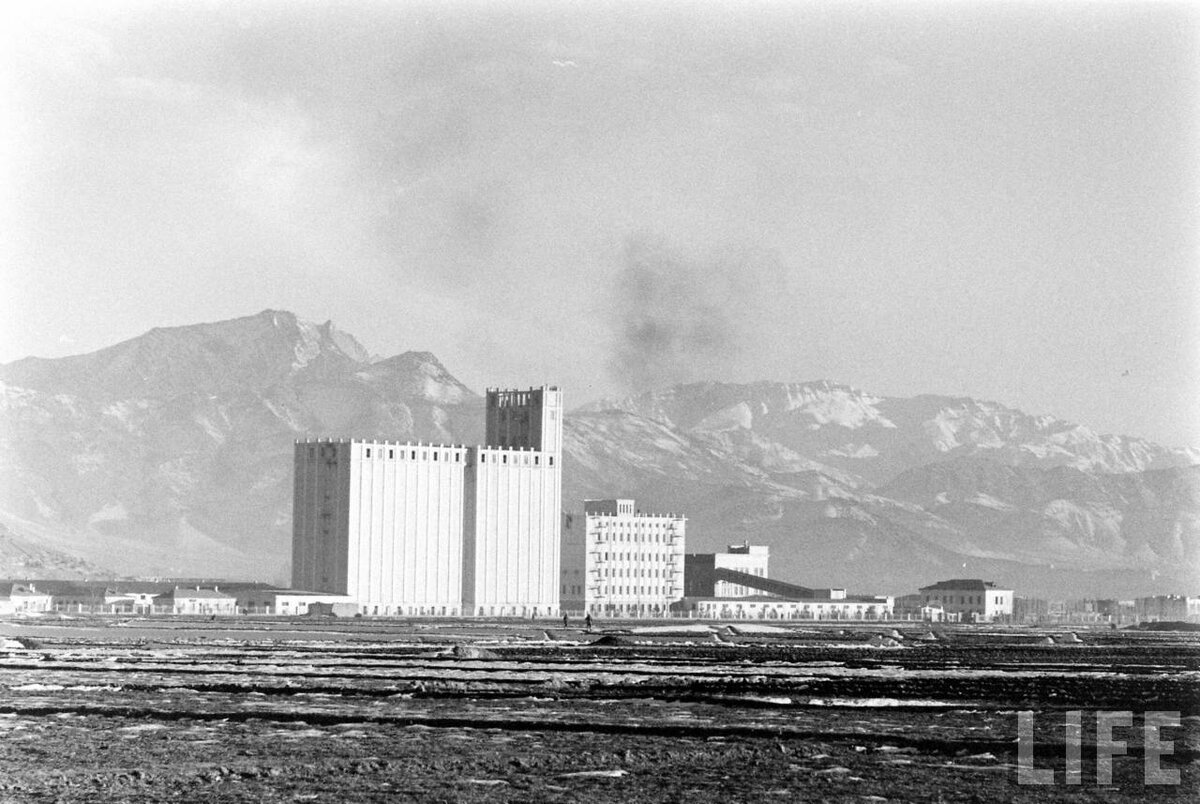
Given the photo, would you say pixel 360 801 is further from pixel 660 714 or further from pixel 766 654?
pixel 766 654

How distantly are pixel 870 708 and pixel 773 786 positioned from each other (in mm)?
20524

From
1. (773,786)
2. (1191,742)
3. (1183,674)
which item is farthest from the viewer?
(1183,674)

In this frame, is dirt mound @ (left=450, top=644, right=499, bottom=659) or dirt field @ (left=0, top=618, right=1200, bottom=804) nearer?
dirt field @ (left=0, top=618, right=1200, bottom=804)

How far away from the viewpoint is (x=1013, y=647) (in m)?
140

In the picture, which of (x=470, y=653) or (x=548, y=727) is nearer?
(x=548, y=727)

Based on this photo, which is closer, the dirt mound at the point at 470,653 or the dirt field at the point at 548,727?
the dirt field at the point at 548,727

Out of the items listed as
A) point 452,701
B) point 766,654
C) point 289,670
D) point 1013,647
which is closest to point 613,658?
point 766,654

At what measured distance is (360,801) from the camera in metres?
39.1

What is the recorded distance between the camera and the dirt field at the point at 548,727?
136 ft

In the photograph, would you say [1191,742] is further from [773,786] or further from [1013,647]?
[1013,647]

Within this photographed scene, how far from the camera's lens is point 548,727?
2109 inches

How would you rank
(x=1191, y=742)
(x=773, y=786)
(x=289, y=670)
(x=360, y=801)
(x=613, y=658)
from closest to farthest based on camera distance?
(x=360, y=801), (x=773, y=786), (x=1191, y=742), (x=289, y=670), (x=613, y=658)

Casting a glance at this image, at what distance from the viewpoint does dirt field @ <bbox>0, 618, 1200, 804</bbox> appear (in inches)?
1626

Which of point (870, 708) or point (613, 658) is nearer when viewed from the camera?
point (870, 708)
